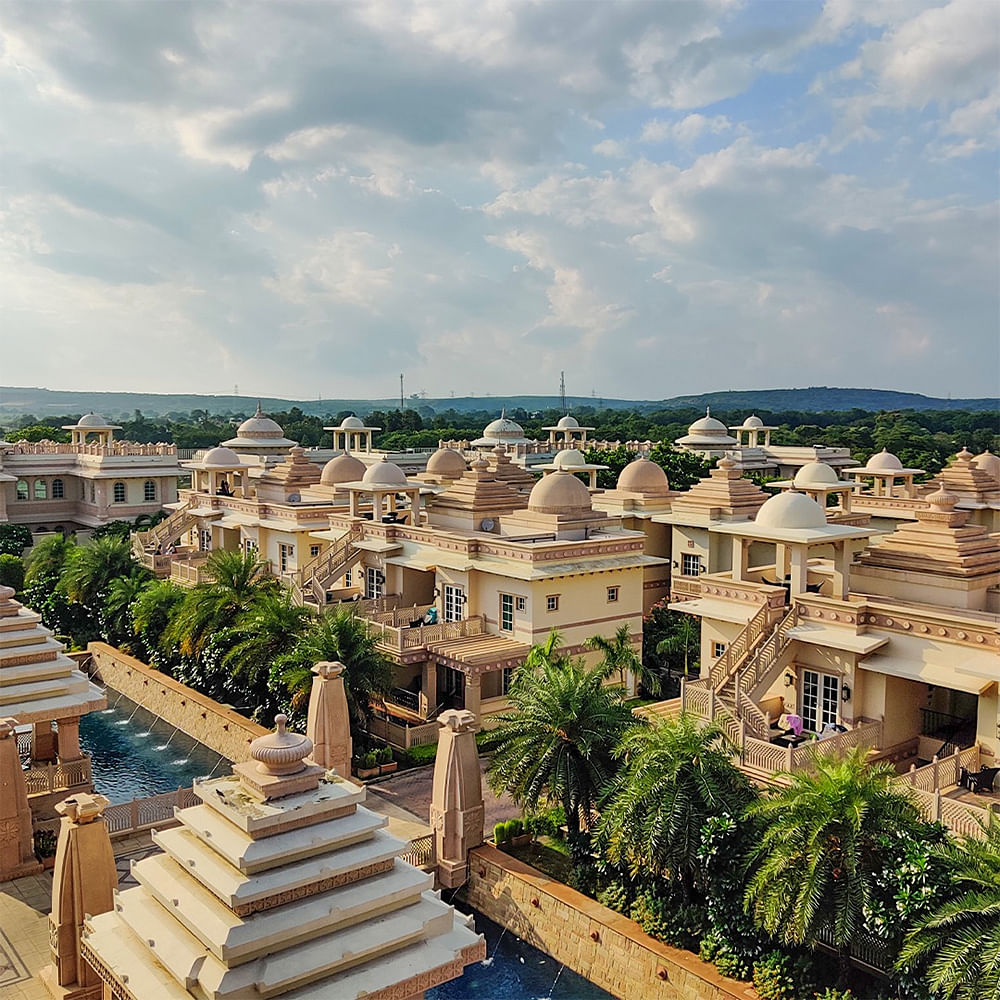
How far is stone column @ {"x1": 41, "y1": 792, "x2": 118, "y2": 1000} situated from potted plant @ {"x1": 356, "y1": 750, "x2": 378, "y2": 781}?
9323 millimetres

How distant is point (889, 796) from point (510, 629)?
14.8 metres

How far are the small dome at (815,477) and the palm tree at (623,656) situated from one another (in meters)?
7.26

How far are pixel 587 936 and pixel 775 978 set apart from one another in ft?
Answer: 10.7

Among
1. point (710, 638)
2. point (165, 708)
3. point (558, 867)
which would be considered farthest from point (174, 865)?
point (165, 708)

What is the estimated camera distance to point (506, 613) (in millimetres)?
27172

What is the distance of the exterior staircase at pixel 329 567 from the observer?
31031mm

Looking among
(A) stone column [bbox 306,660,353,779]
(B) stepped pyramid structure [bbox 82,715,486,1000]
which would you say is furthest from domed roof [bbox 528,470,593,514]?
(B) stepped pyramid structure [bbox 82,715,486,1000]

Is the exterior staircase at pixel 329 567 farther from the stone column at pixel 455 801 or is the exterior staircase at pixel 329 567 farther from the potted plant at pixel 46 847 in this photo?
the stone column at pixel 455 801

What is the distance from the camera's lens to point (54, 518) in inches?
2174

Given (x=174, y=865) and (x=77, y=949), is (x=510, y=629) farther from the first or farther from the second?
(x=174, y=865)

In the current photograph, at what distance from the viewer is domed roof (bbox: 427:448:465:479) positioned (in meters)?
39.3

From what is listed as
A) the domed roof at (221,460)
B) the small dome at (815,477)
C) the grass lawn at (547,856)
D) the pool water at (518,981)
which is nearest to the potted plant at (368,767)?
the grass lawn at (547,856)

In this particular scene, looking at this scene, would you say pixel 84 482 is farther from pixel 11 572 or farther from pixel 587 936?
pixel 587 936

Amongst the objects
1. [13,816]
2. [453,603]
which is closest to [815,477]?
[453,603]
